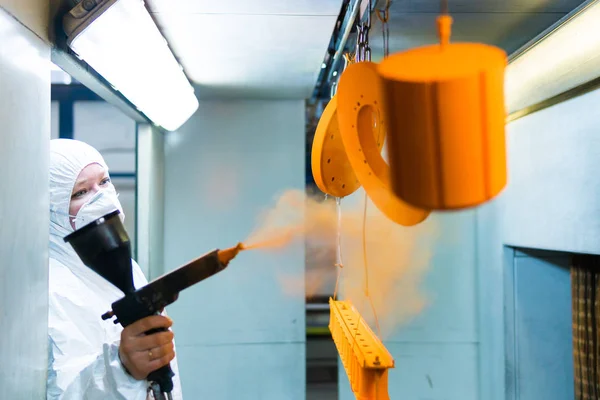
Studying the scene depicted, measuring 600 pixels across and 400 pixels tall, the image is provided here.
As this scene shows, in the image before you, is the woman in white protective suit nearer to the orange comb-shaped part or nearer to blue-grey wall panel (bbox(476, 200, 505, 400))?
the orange comb-shaped part

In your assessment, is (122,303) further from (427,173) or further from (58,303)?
(427,173)

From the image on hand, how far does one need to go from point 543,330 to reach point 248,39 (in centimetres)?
202

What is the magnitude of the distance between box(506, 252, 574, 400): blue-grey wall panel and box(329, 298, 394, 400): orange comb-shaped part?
4.58ft

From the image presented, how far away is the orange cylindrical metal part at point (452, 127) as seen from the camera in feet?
1.84

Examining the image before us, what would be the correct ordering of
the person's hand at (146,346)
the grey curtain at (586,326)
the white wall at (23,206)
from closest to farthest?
the white wall at (23,206) → the person's hand at (146,346) → the grey curtain at (586,326)

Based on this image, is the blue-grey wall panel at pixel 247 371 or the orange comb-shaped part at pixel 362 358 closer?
the orange comb-shaped part at pixel 362 358

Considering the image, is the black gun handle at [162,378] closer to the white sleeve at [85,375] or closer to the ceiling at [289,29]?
the white sleeve at [85,375]

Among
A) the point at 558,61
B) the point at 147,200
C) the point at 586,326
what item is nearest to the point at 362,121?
the point at 558,61

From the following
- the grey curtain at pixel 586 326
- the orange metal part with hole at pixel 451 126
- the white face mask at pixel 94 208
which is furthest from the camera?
the grey curtain at pixel 586 326

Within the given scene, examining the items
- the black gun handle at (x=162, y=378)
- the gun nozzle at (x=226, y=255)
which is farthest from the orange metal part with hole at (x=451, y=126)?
the black gun handle at (x=162, y=378)

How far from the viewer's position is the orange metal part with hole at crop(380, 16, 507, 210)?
0.56 metres

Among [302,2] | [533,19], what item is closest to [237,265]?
[302,2]

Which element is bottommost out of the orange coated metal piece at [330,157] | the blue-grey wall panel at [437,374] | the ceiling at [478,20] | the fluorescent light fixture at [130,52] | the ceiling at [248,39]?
the blue-grey wall panel at [437,374]

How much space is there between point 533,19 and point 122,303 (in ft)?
6.08
